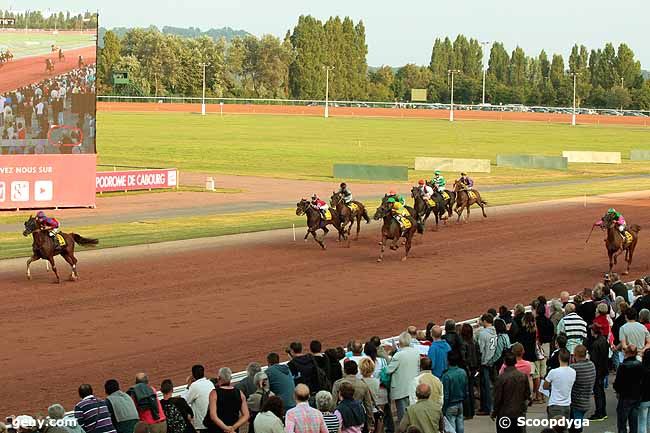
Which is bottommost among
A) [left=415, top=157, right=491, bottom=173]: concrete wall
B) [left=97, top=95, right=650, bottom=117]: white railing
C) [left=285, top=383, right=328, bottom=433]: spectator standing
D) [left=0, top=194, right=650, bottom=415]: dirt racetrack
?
[left=0, top=194, right=650, bottom=415]: dirt racetrack

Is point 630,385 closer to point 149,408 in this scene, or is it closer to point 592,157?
point 149,408

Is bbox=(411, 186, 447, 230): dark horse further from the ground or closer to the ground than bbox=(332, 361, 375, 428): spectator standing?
further from the ground

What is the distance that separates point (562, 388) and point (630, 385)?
827mm

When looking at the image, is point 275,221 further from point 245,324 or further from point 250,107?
point 250,107

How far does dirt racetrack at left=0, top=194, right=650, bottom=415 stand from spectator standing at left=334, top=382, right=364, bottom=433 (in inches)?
198

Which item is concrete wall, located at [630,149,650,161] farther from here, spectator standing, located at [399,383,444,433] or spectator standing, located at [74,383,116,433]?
spectator standing, located at [74,383,116,433]

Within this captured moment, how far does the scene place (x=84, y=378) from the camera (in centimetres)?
1591

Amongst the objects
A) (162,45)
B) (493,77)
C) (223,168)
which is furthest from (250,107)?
(223,168)

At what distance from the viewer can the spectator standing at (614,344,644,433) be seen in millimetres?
12117

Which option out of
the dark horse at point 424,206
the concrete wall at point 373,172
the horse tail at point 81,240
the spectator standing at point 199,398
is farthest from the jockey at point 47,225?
the concrete wall at point 373,172

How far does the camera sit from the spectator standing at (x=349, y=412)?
35.2 ft

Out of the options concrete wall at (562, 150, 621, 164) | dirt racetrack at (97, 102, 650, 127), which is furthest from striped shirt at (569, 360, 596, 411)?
dirt racetrack at (97, 102, 650, 127)

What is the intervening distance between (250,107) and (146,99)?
45.6 feet

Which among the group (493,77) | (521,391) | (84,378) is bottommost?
(84,378)
